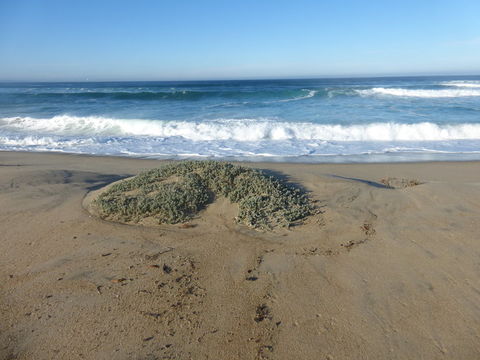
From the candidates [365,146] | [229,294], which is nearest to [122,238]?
[229,294]

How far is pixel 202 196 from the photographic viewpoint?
5.30m

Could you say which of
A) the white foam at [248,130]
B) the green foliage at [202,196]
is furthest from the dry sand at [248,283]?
the white foam at [248,130]

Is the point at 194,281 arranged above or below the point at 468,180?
above

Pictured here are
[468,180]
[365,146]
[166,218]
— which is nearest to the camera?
[166,218]

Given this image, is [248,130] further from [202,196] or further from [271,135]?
[202,196]

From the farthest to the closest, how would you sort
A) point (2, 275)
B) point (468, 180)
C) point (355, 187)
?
point (468, 180)
point (355, 187)
point (2, 275)

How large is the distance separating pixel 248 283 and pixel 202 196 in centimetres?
198

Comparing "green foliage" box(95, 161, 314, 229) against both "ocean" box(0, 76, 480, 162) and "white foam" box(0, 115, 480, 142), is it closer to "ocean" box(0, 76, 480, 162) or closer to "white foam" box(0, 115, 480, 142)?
"ocean" box(0, 76, 480, 162)

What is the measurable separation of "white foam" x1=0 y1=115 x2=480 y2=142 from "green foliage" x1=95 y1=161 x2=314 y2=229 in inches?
397

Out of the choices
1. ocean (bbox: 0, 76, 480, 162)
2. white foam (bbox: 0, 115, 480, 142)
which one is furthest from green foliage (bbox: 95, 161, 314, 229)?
white foam (bbox: 0, 115, 480, 142)

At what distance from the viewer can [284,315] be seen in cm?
317

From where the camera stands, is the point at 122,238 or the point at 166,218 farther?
the point at 166,218

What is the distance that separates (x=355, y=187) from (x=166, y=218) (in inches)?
129

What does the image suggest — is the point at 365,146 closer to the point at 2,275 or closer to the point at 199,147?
the point at 199,147
